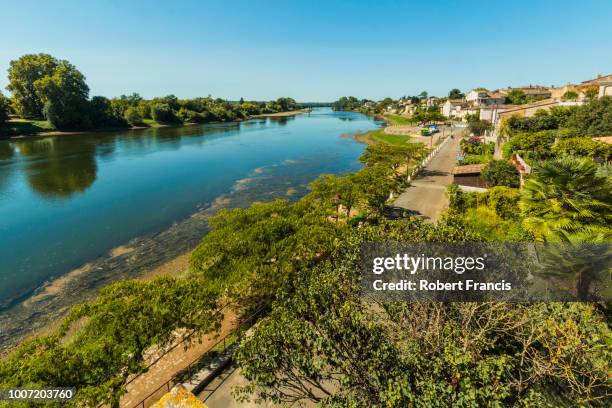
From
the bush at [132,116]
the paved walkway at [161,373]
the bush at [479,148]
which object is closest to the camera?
the paved walkway at [161,373]

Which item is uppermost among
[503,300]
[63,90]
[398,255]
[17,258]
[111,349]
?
[63,90]

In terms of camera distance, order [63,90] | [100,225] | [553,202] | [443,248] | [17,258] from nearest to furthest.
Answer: [443,248] → [553,202] → [17,258] → [100,225] → [63,90]

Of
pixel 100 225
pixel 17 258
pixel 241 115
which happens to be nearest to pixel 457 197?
pixel 100 225

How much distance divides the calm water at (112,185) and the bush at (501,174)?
69.4 ft

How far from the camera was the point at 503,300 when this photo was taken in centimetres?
736

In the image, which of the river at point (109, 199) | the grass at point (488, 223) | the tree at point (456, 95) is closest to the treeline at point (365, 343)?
the grass at point (488, 223)

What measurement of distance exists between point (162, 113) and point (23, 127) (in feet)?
131

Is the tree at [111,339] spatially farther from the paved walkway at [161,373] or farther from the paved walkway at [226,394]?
the paved walkway at [226,394]

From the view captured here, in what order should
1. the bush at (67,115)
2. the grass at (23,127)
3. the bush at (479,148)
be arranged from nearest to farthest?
the bush at (479,148), the grass at (23,127), the bush at (67,115)

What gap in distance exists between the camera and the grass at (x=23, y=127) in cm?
8143

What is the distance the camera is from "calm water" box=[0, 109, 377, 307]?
83.0 feet

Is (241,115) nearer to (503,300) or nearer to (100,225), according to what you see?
(100,225)

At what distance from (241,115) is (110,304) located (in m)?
158

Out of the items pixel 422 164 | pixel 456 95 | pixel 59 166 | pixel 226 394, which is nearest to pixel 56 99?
pixel 59 166
